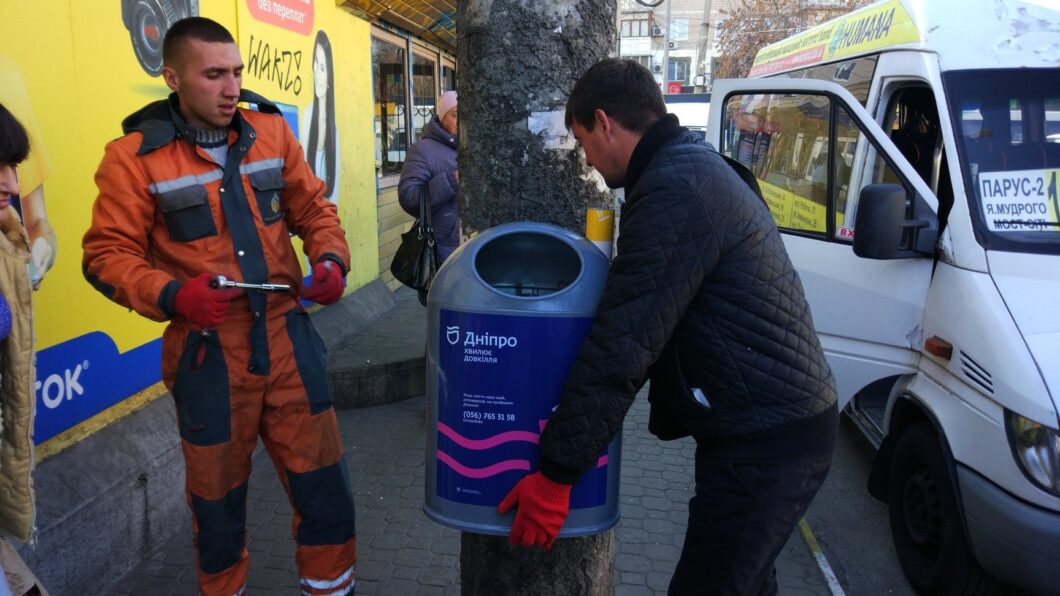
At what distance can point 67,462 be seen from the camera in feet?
10.0

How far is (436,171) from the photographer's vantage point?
4.61 metres

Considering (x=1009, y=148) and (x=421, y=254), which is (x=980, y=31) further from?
(x=421, y=254)

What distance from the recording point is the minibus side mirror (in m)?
3.30

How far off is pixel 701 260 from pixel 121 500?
261cm

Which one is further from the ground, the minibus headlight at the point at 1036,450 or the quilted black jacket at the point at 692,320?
the quilted black jacket at the point at 692,320

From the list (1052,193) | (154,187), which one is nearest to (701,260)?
(154,187)

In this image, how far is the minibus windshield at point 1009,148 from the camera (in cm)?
337

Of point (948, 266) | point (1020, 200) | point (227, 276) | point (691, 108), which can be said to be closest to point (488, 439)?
point (227, 276)

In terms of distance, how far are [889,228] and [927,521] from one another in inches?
48.9

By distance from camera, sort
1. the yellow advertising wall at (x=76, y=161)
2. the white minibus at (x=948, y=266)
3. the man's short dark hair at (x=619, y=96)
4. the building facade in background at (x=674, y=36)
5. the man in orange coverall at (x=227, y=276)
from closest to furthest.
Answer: the man's short dark hair at (x=619, y=96) < the man in orange coverall at (x=227, y=276) < the white minibus at (x=948, y=266) < the yellow advertising wall at (x=76, y=161) < the building facade in background at (x=674, y=36)

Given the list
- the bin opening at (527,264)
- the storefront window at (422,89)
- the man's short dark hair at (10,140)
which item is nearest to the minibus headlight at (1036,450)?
the bin opening at (527,264)

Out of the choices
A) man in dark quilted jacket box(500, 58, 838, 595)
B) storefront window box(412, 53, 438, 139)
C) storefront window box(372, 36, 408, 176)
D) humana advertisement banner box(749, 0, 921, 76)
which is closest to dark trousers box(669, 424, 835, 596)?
man in dark quilted jacket box(500, 58, 838, 595)

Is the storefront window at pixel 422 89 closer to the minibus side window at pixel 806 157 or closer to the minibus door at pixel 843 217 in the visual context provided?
the minibus side window at pixel 806 157

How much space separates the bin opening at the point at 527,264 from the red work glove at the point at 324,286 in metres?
0.60
